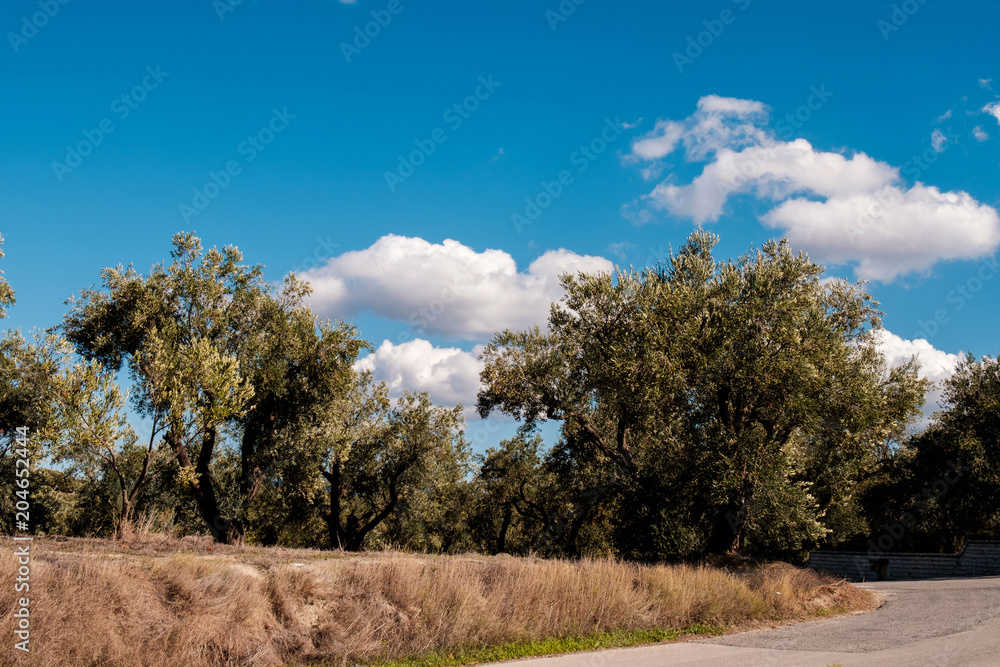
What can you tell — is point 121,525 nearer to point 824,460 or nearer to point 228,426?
point 228,426

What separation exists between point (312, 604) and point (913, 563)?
91.9 feet

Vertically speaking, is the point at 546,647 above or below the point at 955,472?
below

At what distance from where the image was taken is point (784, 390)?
19828 mm

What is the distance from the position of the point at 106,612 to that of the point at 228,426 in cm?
1787

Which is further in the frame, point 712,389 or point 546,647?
point 712,389

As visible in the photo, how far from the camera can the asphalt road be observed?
977 centimetres

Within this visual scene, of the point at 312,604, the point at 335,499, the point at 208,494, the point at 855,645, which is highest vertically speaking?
the point at 208,494

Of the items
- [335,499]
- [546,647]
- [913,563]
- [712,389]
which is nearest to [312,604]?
[546,647]

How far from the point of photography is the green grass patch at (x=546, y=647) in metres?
9.77

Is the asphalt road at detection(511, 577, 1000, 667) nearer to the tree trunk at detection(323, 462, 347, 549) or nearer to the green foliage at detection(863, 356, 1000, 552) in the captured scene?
the green foliage at detection(863, 356, 1000, 552)

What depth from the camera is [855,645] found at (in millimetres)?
11078

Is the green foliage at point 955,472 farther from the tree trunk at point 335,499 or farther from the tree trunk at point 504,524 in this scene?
the tree trunk at point 335,499

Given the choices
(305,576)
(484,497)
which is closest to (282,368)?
(305,576)

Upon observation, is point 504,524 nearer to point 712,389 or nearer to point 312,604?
point 712,389
